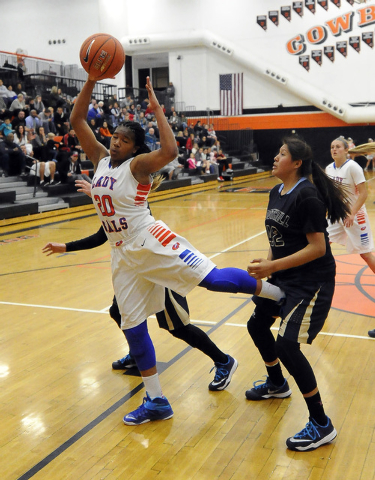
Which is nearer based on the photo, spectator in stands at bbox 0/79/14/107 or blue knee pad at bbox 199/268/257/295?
blue knee pad at bbox 199/268/257/295

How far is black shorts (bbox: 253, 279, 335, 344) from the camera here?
284cm

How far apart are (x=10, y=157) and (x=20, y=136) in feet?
2.63

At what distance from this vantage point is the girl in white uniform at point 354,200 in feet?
17.1

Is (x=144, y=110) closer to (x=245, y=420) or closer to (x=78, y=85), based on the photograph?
(x=78, y=85)

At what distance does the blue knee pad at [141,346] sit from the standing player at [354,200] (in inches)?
106

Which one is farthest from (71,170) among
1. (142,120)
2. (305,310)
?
(305,310)

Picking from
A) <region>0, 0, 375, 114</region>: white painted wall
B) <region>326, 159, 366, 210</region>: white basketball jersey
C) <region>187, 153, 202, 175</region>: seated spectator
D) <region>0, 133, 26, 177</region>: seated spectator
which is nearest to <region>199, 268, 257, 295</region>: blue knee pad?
<region>326, 159, 366, 210</region>: white basketball jersey

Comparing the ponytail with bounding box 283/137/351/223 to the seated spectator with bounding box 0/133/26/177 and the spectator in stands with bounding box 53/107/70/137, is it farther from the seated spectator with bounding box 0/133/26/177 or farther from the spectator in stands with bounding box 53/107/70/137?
the spectator in stands with bounding box 53/107/70/137

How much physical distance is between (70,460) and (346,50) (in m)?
24.2

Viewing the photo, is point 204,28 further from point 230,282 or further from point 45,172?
point 230,282

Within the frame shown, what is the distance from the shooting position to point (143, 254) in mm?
3027

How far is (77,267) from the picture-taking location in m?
7.54

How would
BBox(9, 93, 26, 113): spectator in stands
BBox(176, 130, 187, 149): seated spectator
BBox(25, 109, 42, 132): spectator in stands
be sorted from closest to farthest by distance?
1. BBox(25, 109, 42, 132): spectator in stands
2. BBox(9, 93, 26, 113): spectator in stands
3. BBox(176, 130, 187, 149): seated spectator

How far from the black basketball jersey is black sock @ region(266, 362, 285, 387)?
0.71 m
